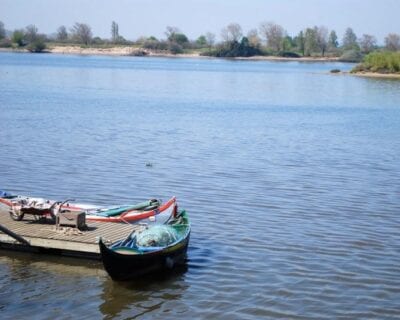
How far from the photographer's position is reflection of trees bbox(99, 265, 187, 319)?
12820 mm

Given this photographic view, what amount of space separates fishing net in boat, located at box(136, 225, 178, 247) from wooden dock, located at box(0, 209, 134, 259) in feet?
2.67

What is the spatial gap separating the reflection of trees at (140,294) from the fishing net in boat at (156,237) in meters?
0.61

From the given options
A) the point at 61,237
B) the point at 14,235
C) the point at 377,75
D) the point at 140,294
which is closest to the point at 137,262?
the point at 140,294

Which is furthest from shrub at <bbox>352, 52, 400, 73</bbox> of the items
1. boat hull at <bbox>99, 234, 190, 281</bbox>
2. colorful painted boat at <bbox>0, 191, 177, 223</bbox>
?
boat hull at <bbox>99, 234, 190, 281</bbox>

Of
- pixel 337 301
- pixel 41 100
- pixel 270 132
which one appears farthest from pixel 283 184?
pixel 41 100

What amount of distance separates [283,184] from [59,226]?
951cm

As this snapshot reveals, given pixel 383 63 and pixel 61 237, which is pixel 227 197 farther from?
pixel 383 63

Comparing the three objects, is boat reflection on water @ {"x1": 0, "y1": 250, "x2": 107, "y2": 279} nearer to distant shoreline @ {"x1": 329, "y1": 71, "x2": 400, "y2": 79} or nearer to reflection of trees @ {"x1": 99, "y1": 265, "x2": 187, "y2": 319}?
reflection of trees @ {"x1": 99, "y1": 265, "x2": 187, "y2": 319}

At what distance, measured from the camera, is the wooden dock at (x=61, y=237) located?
1471 cm

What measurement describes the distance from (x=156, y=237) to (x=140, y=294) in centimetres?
135

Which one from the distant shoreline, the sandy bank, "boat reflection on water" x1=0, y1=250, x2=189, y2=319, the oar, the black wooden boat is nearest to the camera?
"boat reflection on water" x1=0, y1=250, x2=189, y2=319

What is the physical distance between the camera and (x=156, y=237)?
47.3 feet

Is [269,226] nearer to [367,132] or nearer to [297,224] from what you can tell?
[297,224]

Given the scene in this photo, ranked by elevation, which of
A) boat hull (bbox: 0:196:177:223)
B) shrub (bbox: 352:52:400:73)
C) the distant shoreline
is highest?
shrub (bbox: 352:52:400:73)
